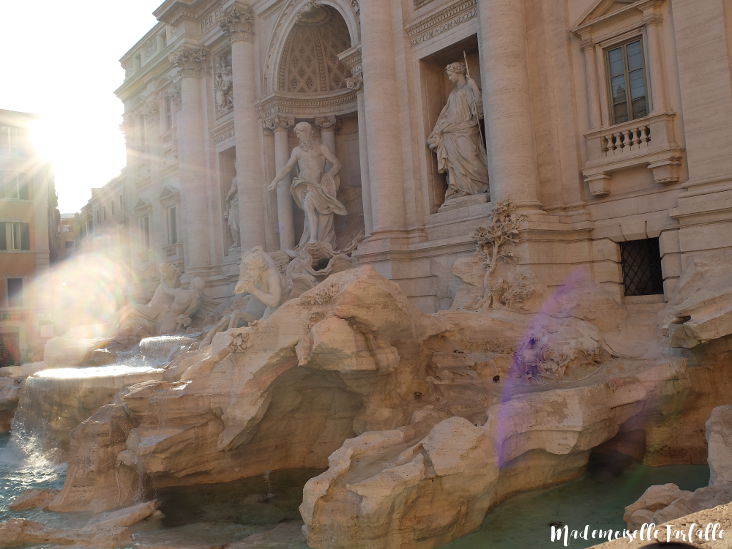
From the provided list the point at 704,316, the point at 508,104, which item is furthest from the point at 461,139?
the point at 704,316

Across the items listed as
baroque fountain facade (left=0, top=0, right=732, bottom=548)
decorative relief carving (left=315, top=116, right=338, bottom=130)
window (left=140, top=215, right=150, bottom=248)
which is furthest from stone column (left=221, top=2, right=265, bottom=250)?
window (left=140, top=215, right=150, bottom=248)

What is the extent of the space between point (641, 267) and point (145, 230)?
56.2 ft

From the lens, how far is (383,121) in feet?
37.8

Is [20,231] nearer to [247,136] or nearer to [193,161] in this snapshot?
[193,161]

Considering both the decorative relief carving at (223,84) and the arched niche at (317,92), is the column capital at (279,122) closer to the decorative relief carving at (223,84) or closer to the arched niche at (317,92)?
the arched niche at (317,92)

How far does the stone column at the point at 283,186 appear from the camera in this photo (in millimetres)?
14750

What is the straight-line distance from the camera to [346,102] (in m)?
14.8

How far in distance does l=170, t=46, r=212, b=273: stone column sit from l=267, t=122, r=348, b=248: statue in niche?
4066mm

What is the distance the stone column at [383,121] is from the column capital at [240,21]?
4958 mm

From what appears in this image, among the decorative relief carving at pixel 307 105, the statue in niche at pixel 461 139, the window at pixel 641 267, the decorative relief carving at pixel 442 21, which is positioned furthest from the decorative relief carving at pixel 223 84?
the window at pixel 641 267

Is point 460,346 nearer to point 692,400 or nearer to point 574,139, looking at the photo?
point 692,400

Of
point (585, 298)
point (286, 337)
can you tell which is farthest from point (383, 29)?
point (286, 337)

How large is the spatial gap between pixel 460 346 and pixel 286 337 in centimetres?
220

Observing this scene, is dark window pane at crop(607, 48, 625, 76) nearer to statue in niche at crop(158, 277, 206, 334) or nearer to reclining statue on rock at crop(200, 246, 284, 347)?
reclining statue on rock at crop(200, 246, 284, 347)
